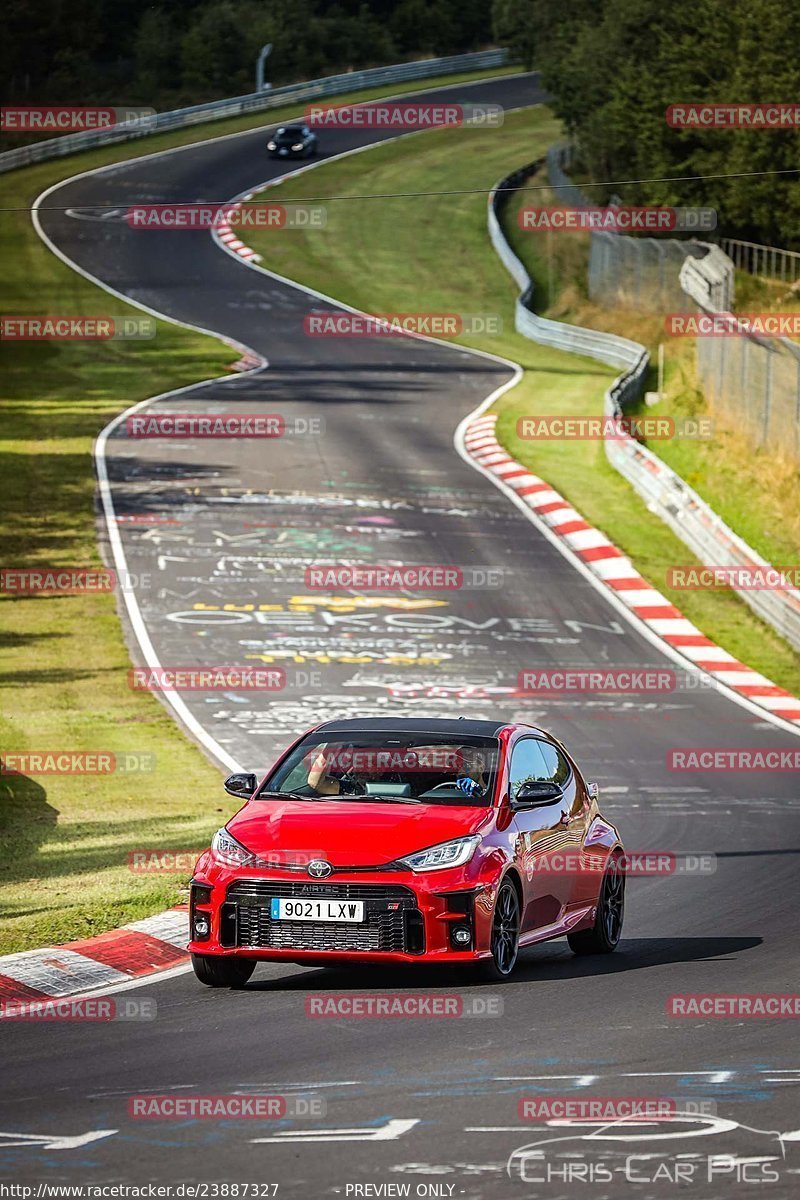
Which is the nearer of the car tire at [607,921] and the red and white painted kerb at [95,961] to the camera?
the red and white painted kerb at [95,961]

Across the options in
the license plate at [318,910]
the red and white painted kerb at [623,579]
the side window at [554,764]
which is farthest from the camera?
the red and white painted kerb at [623,579]

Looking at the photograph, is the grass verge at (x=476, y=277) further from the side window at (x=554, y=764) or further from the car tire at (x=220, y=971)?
the car tire at (x=220, y=971)

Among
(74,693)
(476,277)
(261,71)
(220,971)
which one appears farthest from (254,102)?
(220,971)

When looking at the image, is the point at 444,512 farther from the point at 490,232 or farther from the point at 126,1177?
the point at 490,232

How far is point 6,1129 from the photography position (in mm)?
7922

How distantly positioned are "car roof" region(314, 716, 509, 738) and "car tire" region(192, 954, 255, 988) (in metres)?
1.76

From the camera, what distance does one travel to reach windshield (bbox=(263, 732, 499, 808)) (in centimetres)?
1198

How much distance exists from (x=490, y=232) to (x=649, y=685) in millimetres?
49382

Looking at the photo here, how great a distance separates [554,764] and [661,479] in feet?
79.5

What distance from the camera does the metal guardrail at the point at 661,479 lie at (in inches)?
1190

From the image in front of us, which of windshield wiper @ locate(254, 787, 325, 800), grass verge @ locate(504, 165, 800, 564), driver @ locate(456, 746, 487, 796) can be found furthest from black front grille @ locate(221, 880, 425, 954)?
grass verge @ locate(504, 165, 800, 564)

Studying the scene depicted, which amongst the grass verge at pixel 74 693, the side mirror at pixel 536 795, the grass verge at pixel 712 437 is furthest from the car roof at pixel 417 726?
the grass verge at pixel 712 437

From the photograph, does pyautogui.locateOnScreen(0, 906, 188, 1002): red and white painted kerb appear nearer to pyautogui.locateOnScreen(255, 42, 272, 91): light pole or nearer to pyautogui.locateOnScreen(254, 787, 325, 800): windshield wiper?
pyautogui.locateOnScreen(254, 787, 325, 800): windshield wiper

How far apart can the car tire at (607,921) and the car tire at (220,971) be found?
7.72 feet
